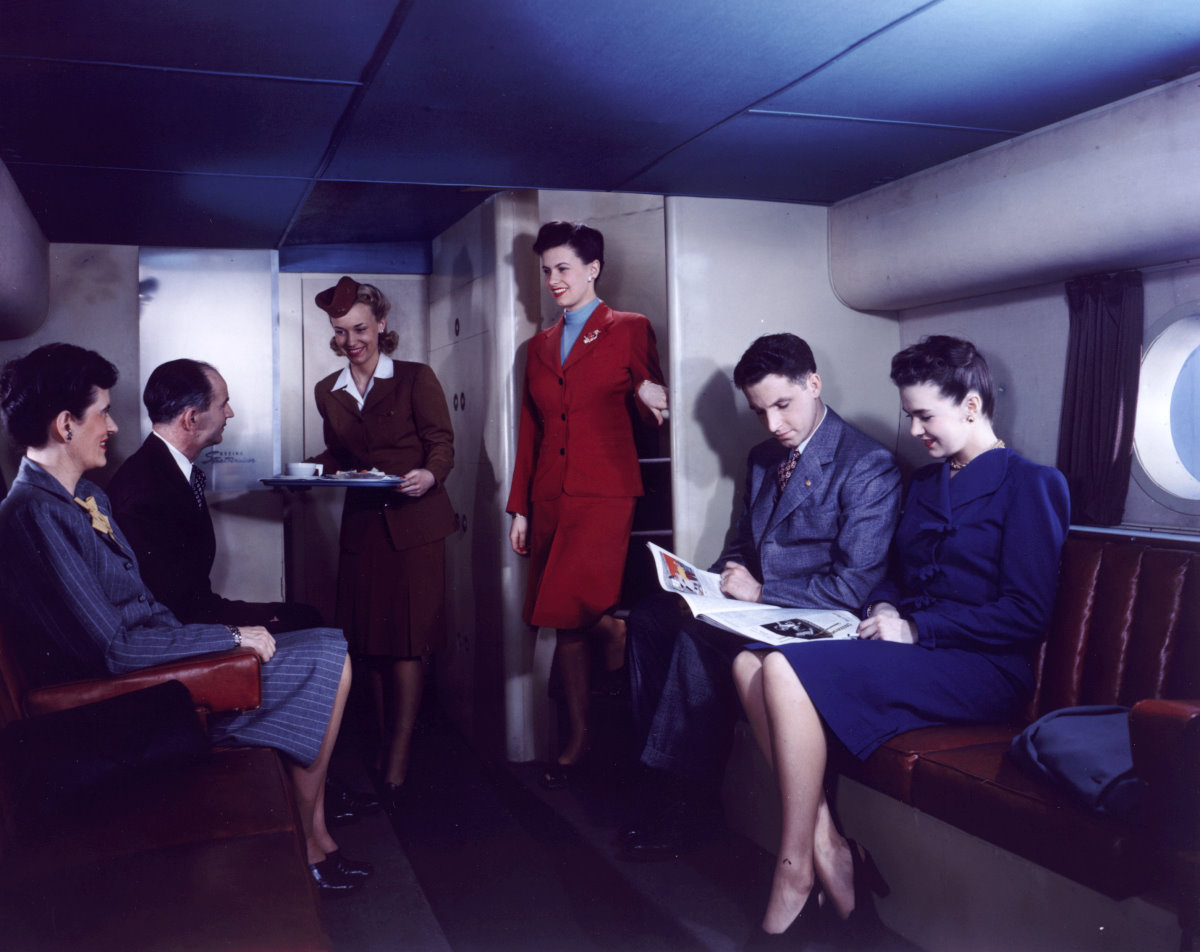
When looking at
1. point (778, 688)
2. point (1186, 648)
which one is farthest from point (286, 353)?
point (1186, 648)

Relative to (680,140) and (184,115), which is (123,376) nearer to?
(184,115)

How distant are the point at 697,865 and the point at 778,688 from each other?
1.00 metres

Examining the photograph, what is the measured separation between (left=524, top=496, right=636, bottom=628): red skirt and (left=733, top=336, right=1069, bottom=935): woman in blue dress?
120cm

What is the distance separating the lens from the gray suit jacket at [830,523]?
318 centimetres

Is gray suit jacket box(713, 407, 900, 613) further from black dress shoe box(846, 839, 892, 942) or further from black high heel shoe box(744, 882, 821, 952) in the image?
black high heel shoe box(744, 882, 821, 952)

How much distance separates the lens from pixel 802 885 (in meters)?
2.54

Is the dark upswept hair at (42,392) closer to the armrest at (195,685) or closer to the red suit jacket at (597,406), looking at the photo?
the armrest at (195,685)

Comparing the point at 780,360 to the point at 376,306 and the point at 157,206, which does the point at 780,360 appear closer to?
the point at 376,306

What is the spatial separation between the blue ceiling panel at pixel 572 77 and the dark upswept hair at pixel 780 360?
74cm

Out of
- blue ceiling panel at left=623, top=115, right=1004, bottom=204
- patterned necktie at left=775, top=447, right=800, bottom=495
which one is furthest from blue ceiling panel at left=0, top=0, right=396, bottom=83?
patterned necktie at left=775, top=447, right=800, bottom=495

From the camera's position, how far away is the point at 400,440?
4340 millimetres

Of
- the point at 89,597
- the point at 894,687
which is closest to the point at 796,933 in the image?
the point at 894,687

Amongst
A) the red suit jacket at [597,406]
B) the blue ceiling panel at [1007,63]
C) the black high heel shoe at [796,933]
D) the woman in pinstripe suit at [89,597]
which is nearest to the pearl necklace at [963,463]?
the blue ceiling panel at [1007,63]

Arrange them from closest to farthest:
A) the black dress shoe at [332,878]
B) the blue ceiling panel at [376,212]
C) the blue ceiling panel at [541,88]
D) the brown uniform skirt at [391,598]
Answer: the blue ceiling panel at [541,88], the black dress shoe at [332,878], the brown uniform skirt at [391,598], the blue ceiling panel at [376,212]
